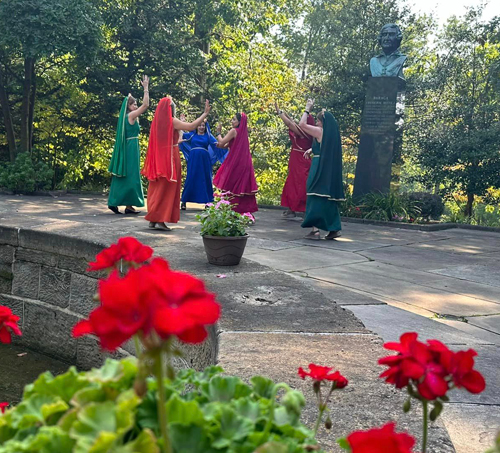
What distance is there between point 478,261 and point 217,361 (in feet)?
20.2

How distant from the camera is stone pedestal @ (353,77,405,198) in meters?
14.2

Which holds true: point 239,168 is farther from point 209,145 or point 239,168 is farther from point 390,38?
point 390,38

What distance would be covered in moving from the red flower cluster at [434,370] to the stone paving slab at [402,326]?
265 cm

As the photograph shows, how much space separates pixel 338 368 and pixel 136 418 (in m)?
1.59

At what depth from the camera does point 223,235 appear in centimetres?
495

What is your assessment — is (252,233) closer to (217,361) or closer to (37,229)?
(37,229)

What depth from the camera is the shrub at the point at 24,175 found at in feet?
46.4

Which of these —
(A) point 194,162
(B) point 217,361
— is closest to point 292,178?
(A) point 194,162

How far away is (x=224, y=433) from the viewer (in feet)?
2.78

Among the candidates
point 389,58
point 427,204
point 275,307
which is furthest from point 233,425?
point 389,58

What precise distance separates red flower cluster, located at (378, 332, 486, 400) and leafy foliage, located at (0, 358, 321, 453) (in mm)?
165

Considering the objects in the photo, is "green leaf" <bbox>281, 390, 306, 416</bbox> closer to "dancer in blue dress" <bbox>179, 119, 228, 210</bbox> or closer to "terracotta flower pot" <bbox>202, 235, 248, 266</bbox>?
"terracotta flower pot" <bbox>202, 235, 248, 266</bbox>

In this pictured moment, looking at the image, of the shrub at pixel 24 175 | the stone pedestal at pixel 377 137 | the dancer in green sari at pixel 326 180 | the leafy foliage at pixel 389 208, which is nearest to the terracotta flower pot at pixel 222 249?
the dancer in green sari at pixel 326 180

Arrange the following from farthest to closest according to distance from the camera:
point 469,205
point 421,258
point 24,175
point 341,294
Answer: point 469,205, point 24,175, point 421,258, point 341,294
